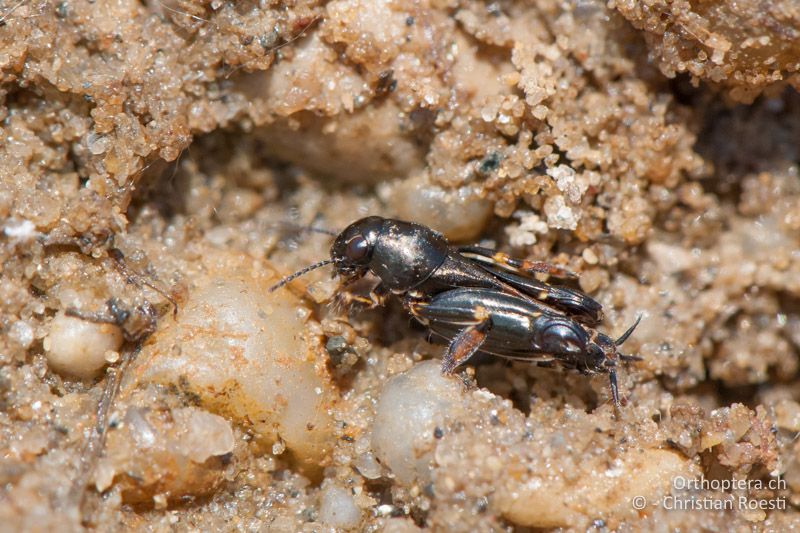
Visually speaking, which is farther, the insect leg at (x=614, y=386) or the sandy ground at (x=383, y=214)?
the insect leg at (x=614, y=386)

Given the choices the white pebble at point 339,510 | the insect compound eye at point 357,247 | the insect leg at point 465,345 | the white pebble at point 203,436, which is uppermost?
the insect compound eye at point 357,247

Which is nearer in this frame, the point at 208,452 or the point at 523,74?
the point at 208,452

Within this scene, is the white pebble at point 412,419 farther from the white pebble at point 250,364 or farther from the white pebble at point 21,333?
the white pebble at point 21,333

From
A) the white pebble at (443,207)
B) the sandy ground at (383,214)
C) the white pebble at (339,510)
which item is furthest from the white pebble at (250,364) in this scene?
the white pebble at (443,207)

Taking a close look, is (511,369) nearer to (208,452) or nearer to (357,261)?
(357,261)

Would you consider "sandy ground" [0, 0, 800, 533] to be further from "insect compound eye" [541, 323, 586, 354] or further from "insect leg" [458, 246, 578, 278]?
"insect compound eye" [541, 323, 586, 354]

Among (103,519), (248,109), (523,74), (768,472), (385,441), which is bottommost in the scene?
(103,519)

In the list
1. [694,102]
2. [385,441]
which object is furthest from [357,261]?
[694,102]

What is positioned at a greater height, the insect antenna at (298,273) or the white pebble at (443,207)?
the white pebble at (443,207)

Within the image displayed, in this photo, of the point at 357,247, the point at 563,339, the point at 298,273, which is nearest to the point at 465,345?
the point at 563,339
